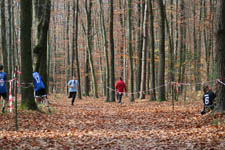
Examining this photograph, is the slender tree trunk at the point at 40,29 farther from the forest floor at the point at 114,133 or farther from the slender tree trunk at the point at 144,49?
the slender tree trunk at the point at 144,49

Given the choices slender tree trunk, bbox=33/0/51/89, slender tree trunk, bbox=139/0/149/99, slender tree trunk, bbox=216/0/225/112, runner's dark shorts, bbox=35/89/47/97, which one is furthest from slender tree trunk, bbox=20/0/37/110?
slender tree trunk, bbox=139/0/149/99

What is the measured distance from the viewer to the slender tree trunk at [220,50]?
10422 mm

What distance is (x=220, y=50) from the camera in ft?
34.7

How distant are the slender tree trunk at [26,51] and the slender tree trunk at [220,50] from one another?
24.0ft

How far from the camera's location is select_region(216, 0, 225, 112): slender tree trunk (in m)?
10.4

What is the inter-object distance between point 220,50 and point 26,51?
749 cm

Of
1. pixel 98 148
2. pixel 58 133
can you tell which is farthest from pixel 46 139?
pixel 98 148

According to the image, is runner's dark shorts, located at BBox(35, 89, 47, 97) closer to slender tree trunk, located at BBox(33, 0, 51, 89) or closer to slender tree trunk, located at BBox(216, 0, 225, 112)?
slender tree trunk, located at BBox(33, 0, 51, 89)

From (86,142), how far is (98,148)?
0.73 meters

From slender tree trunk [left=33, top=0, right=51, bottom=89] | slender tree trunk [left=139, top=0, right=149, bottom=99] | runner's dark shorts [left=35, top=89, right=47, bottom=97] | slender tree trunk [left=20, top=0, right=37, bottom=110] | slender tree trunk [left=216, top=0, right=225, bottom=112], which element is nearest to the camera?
slender tree trunk [left=216, top=0, right=225, bottom=112]

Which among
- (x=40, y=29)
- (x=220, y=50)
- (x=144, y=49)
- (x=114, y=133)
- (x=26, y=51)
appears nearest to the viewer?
(x=114, y=133)

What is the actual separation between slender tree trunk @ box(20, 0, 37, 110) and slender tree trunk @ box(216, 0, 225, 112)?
7.30 metres

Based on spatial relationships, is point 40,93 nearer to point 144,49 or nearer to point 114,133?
point 114,133

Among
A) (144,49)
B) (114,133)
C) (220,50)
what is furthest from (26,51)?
(144,49)
